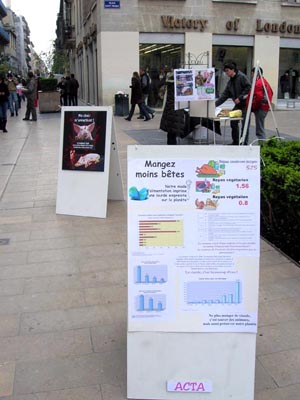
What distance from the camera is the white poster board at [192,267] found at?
8.30 ft

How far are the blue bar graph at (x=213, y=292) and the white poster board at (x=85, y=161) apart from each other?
362cm

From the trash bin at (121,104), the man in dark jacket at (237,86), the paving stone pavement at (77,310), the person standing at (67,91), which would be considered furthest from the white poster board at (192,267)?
the person standing at (67,91)

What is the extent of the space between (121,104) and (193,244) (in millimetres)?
19673

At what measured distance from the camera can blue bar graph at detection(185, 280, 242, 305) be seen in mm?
2596

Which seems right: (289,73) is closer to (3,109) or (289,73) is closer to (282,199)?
(3,109)

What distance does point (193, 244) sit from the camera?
8.40 feet

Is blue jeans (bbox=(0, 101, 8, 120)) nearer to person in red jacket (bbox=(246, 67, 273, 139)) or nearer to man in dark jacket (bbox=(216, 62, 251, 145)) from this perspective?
man in dark jacket (bbox=(216, 62, 251, 145))

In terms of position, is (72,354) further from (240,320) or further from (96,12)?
(96,12)

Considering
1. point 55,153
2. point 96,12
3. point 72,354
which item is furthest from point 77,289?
point 96,12

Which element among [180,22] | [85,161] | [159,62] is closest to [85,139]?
[85,161]

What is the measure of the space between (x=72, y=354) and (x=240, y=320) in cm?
117

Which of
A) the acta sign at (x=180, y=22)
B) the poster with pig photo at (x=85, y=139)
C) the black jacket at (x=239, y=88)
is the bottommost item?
the poster with pig photo at (x=85, y=139)

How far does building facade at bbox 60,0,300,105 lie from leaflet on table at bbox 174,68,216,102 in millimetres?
11626

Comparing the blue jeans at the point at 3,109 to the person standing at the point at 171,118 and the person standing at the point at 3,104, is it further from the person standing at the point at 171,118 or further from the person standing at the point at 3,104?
the person standing at the point at 171,118
